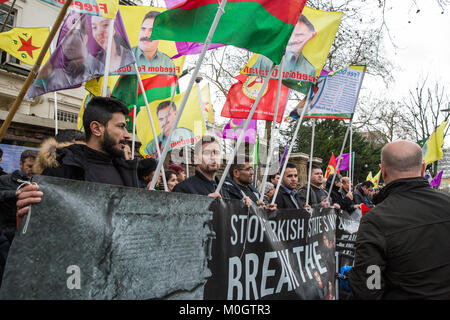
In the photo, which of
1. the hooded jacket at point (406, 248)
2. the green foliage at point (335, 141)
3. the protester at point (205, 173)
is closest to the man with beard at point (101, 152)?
the protester at point (205, 173)

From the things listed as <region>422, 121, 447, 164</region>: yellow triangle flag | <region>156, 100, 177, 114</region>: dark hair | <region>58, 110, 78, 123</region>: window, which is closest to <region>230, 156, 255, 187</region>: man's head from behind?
<region>156, 100, 177, 114</region>: dark hair

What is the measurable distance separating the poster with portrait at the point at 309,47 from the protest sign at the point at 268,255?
5.53 ft

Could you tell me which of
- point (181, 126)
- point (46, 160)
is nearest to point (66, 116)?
point (181, 126)

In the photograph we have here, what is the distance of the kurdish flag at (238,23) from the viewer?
2578 mm

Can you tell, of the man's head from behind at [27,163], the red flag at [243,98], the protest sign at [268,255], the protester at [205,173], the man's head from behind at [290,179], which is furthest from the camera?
the red flag at [243,98]

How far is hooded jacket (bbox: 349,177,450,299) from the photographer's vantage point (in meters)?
1.84

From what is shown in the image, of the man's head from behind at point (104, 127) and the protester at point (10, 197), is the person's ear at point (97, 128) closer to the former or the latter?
the man's head from behind at point (104, 127)

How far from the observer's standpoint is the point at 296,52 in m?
3.94

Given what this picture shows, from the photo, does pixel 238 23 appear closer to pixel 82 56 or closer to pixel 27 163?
pixel 82 56

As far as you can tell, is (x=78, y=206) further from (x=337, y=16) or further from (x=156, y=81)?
(x=156, y=81)

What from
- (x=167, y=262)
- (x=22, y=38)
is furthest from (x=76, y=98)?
(x=167, y=262)

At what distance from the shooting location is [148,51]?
4.55m

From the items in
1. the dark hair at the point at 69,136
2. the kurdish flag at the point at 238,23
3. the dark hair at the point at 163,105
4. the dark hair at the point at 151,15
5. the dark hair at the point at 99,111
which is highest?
the dark hair at the point at 151,15

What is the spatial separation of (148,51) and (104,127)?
8.66 ft
